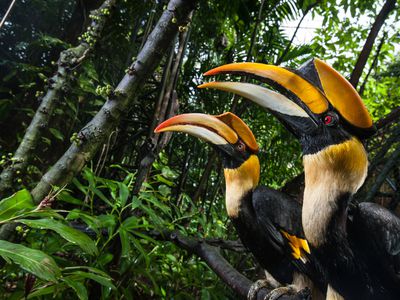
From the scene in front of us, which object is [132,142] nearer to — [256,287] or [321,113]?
[256,287]

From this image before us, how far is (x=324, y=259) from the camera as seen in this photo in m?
0.74

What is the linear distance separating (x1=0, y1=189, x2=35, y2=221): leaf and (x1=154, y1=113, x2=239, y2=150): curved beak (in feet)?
1.56

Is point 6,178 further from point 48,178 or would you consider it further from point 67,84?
point 67,84

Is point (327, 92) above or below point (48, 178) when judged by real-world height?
above

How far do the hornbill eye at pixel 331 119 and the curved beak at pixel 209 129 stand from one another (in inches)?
16.8

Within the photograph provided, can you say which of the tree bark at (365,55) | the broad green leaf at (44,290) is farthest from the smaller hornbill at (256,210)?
the tree bark at (365,55)

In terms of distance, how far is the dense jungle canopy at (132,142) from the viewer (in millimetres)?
1040

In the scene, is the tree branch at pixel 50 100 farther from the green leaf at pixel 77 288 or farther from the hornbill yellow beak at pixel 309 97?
the hornbill yellow beak at pixel 309 97

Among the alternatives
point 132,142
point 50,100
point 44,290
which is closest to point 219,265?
point 44,290

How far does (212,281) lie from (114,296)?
1.90 feet

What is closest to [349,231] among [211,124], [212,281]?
[211,124]

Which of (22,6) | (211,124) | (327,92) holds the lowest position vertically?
(211,124)

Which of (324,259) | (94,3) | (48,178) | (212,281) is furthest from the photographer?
(94,3)

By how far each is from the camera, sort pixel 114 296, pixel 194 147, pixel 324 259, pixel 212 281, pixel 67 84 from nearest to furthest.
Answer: pixel 324 259 → pixel 67 84 → pixel 114 296 → pixel 212 281 → pixel 194 147
